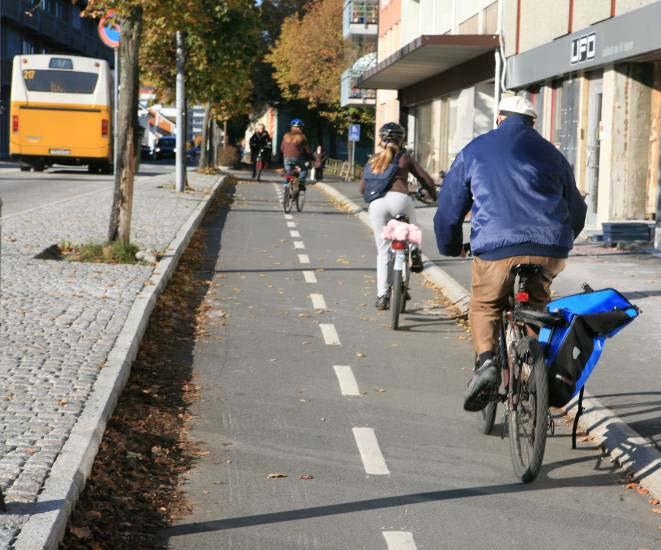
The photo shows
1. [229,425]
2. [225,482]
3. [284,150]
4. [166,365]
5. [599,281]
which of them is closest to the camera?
[225,482]

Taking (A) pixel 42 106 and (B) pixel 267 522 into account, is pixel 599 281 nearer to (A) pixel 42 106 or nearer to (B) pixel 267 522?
(B) pixel 267 522

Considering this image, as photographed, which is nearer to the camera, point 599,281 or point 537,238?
point 537,238

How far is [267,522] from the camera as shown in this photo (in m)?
5.15

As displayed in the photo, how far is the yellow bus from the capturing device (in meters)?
39.8

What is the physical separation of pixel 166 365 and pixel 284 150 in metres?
16.8

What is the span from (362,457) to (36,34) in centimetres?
6888

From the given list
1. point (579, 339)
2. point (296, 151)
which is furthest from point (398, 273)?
point (296, 151)

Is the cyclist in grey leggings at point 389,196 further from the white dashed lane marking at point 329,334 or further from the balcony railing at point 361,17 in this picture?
the balcony railing at point 361,17

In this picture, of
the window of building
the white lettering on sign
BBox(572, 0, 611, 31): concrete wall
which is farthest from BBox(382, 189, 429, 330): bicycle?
the window of building

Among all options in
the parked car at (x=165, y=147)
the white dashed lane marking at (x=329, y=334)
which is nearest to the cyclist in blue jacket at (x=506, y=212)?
the white dashed lane marking at (x=329, y=334)

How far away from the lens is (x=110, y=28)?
51.0 ft

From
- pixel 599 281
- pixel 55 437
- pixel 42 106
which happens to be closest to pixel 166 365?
pixel 55 437

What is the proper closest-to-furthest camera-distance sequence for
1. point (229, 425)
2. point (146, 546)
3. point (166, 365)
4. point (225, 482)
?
point (146, 546), point (225, 482), point (229, 425), point (166, 365)

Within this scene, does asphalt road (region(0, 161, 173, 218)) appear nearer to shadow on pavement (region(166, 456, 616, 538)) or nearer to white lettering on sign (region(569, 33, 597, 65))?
white lettering on sign (region(569, 33, 597, 65))
